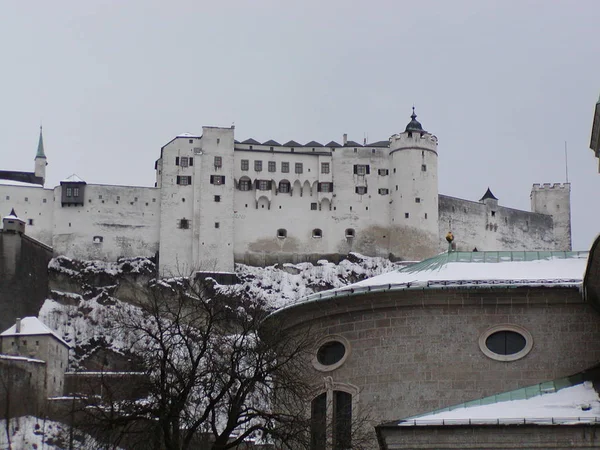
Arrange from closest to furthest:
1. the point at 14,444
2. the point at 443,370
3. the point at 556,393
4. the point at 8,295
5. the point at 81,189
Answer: the point at 556,393, the point at 443,370, the point at 14,444, the point at 8,295, the point at 81,189

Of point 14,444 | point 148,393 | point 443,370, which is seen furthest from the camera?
point 14,444

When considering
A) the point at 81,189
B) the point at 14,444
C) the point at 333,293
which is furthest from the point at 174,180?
the point at 333,293

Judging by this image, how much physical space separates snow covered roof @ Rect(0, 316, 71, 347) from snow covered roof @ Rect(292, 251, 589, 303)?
3094 inches

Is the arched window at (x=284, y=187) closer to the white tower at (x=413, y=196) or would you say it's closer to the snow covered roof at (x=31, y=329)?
the white tower at (x=413, y=196)

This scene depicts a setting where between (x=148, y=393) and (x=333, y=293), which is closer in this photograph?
(x=148, y=393)

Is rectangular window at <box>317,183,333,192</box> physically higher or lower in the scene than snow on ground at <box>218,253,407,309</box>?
higher

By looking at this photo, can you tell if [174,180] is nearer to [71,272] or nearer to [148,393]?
[71,272]

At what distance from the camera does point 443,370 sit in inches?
1238

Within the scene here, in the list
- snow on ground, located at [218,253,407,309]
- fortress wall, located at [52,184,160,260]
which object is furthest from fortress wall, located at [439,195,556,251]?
fortress wall, located at [52,184,160,260]

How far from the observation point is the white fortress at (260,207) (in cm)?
12900

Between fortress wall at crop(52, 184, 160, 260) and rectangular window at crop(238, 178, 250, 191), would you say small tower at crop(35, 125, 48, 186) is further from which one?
rectangular window at crop(238, 178, 250, 191)

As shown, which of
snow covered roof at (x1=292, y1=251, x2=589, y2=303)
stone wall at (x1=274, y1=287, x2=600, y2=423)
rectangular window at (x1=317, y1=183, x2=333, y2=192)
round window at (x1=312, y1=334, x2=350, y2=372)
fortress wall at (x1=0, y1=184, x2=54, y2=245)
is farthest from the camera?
rectangular window at (x1=317, y1=183, x2=333, y2=192)

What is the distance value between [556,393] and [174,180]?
344 ft

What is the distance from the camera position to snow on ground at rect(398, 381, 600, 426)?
26484mm
